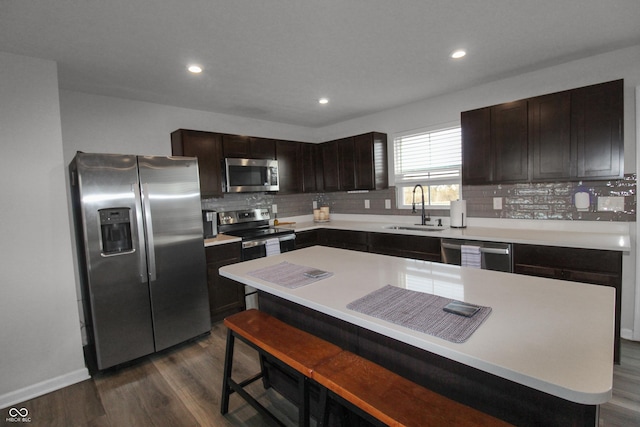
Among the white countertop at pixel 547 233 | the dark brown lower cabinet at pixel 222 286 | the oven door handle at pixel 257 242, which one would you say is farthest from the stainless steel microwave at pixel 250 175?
the white countertop at pixel 547 233

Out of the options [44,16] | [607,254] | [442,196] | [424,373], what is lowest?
[424,373]

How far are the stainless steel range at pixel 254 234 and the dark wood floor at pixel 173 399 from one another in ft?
3.87

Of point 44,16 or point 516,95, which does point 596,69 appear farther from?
point 44,16

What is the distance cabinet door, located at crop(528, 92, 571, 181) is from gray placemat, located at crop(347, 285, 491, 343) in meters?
2.22

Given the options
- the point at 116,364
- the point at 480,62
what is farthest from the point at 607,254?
the point at 116,364

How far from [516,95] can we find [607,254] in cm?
175

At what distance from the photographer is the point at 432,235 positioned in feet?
10.7

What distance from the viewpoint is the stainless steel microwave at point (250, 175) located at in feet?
12.5

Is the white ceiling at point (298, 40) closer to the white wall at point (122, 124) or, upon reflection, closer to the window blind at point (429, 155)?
the white wall at point (122, 124)

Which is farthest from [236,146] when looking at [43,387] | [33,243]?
[43,387]

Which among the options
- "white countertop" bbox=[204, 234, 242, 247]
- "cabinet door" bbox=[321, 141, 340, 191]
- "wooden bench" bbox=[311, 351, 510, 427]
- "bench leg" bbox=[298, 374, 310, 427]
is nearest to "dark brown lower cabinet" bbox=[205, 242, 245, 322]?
"white countertop" bbox=[204, 234, 242, 247]

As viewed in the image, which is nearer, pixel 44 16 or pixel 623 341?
pixel 44 16

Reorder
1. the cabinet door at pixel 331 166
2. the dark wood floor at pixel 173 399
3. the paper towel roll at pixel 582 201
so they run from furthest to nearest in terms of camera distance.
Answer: the cabinet door at pixel 331 166
the paper towel roll at pixel 582 201
the dark wood floor at pixel 173 399

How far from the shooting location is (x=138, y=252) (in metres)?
2.62
